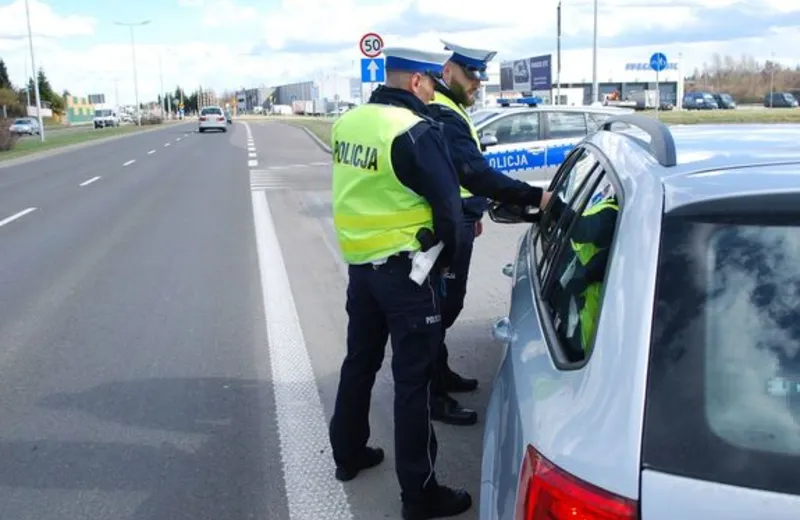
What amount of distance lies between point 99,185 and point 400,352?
658 inches

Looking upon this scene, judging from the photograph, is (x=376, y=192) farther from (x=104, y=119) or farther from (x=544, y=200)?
(x=104, y=119)

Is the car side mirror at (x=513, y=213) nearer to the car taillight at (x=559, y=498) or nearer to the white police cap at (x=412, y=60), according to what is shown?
the white police cap at (x=412, y=60)

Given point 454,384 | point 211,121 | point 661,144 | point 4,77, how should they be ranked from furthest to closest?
point 4,77
point 211,121
point 454,384
point 661,144

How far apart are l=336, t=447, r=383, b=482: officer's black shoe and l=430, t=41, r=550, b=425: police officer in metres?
0.58

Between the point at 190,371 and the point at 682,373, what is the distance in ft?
13.8

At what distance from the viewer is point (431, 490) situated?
11.1 ft

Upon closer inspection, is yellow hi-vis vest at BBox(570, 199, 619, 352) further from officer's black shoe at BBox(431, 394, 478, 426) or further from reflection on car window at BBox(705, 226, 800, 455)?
officer's black shoe at BBox(431, 394, 478, 426)

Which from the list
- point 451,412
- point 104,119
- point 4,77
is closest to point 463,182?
point 451,412

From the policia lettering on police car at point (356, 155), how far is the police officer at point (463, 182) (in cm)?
78

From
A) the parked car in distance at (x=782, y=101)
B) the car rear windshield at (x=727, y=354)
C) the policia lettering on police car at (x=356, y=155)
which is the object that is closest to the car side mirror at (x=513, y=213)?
the policia lettering on police car at (x=356, y=155)

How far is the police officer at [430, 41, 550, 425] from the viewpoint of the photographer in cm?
404

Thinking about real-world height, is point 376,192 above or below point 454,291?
above

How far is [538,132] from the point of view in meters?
11.9

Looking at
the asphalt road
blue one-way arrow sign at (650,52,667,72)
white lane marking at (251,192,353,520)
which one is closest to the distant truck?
blue one-way arrow sign at (650,52,667,72)
